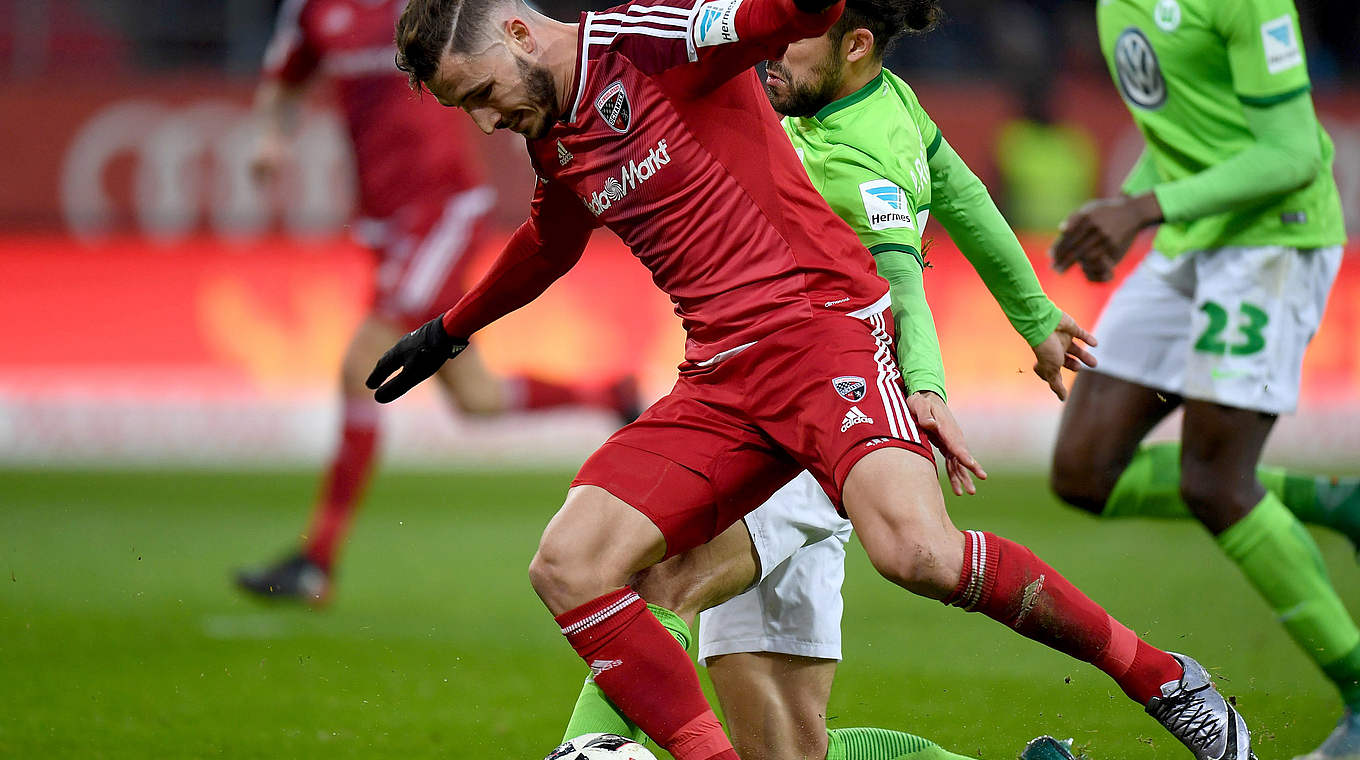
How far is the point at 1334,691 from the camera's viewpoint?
4.30 m

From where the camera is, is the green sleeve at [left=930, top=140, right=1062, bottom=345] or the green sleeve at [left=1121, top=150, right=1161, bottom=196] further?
the green sleeve at [left=1121, top=150, right=1161, bottom=196]

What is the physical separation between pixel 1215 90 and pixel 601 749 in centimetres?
252

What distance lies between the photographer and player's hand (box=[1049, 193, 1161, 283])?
3.68m

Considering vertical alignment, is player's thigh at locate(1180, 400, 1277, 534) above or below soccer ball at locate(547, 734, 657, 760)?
below

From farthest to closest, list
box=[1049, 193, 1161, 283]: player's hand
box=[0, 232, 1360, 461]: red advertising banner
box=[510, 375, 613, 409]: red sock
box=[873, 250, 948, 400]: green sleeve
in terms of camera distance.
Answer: box=[0, 232, 1360, 461]: red advertising banner
box=[510, 375, 613, 409]: red sock
box=[1049, 193, 1161, 283]: player's hand
box=[873, 250, 948, 400]: green sleeve

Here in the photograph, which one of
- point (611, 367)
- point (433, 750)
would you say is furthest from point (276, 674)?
point (611, 367)

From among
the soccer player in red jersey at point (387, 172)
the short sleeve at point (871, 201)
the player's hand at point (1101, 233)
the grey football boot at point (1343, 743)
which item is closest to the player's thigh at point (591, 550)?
→ the short sleeve at point (871, 201)

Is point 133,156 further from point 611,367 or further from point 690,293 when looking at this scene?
point 690,293

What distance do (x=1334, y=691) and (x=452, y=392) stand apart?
3513mm

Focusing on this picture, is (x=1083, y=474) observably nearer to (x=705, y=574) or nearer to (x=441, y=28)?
(x=705, y=574)

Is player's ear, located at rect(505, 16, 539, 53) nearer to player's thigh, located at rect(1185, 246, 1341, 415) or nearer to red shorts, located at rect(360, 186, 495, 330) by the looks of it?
player's thigh, located at rect(1185, 246, 1341, 415)

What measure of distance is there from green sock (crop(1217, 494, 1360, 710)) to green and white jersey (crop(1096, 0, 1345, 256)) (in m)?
0.74

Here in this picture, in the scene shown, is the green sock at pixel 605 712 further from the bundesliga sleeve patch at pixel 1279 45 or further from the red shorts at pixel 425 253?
the red shorts at pixel 425 253

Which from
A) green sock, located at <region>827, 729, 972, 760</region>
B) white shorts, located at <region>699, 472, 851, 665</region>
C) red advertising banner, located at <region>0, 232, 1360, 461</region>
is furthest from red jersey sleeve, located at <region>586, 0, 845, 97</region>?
red advertising banner, located at <region>0, 232, 1360, 461</region>
